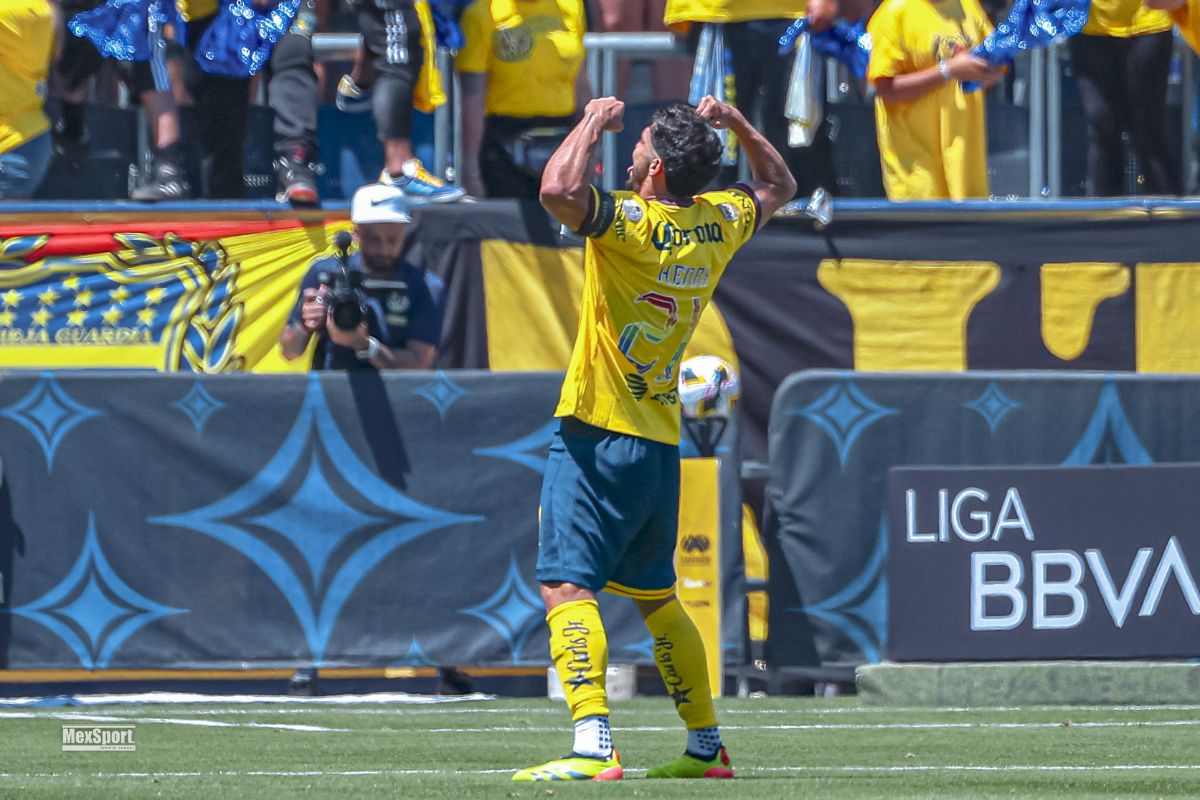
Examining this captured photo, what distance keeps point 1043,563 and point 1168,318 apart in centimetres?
232

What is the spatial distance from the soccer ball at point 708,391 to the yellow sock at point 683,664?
3.62 m

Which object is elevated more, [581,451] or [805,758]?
[581,451]

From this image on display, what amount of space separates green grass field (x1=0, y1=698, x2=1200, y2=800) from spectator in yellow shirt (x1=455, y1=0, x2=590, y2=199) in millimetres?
3252

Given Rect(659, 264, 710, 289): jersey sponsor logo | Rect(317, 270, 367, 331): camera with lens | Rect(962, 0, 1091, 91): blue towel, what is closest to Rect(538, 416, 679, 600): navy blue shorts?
Rect(659, 264, 710, 289): jersey sponsor logo

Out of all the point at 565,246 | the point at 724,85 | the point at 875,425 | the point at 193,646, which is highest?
the point at 724,85

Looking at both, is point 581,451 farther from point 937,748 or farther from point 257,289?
point 257,289

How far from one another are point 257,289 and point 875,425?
3.31 metres

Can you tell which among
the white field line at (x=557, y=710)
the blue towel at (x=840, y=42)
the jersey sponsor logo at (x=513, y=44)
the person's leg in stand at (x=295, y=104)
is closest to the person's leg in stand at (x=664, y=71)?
the blue towel at (x=840, y=42)

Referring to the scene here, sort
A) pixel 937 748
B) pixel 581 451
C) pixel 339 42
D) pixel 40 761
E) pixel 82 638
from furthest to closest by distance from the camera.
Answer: pixel 339 42
pixel 82 638
pixel 937 748
pixel 40 761
pixel 581 451

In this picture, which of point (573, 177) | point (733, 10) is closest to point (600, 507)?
point (573, 177)

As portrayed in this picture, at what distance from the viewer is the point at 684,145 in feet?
20.6

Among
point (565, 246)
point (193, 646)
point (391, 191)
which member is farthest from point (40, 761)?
point (565, 246)

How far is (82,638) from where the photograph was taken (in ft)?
32.4

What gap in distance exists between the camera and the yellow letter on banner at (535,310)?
438 inches
